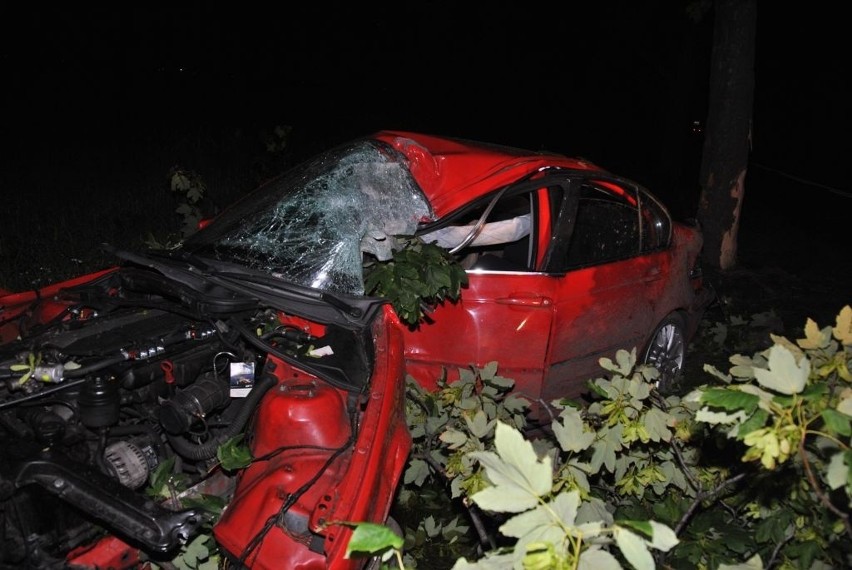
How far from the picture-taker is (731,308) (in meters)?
7.52

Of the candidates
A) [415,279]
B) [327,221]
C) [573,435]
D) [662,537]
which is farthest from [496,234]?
[662,537]

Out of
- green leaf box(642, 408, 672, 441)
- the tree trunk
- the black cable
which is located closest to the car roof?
green leaf box(642, 408, 672, 441)

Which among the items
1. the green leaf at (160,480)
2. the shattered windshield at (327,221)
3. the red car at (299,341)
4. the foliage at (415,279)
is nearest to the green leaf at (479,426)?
the red car at (299,341)

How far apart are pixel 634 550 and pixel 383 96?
21.6 metres

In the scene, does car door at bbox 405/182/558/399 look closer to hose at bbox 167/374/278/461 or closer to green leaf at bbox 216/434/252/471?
hose at bbox 167/374/278/461

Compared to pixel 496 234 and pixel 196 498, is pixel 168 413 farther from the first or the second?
pixel 496 234

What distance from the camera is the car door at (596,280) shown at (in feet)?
13.8

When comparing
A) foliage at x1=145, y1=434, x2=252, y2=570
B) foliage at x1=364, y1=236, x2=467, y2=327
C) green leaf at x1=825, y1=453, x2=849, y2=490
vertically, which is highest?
green leaf at x1=825, y1=453, x2=849, y2=490

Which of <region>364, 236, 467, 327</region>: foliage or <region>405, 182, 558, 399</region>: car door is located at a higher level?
<region>364, 236, 467, 327</region>: foliage

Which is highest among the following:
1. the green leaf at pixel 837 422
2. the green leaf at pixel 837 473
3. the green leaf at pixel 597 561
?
the green leaf at pixel 837 422

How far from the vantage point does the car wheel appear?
207 inches

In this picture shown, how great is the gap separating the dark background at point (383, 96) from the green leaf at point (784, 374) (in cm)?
797

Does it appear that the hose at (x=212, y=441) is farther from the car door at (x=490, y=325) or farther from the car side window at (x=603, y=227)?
the car side window at (x=603, y=227)

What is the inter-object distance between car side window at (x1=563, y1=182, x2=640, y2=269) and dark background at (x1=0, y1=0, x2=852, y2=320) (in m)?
5.76
